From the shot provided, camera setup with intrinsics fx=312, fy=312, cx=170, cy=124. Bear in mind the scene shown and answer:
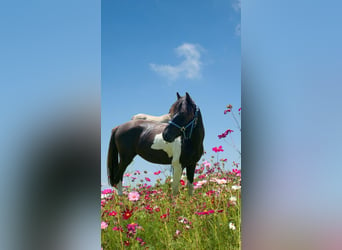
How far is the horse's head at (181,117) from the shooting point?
1.61 m

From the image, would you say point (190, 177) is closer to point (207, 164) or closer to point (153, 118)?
point (207, 164)

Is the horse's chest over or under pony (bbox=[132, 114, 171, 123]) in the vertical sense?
under

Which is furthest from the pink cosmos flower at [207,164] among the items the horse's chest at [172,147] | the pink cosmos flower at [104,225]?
the pink cosmos flower at [104,225]

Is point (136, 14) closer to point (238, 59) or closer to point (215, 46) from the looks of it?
point (215, 46)

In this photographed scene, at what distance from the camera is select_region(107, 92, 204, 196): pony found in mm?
1614

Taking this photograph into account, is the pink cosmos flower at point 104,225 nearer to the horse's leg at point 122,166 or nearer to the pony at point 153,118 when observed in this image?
the horse's leg at point 122,166

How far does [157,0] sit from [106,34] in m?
0.33

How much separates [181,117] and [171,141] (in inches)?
5.4

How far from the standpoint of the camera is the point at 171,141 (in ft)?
5.40

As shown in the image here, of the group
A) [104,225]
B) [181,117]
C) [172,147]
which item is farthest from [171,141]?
[104,225]

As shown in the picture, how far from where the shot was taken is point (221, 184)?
63.6 inches

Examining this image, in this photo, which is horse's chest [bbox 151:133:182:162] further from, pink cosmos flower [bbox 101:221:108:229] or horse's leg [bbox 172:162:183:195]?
pink cosmos flower [bbox 101:221:108:229]

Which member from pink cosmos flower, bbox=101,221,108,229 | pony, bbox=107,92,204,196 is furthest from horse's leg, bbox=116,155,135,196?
pink cosmos flower, bbox=101,221,108,229

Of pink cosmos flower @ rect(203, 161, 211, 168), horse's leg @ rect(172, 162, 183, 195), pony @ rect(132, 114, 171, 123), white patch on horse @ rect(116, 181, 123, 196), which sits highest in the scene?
pony @ rect(132, 114, 171, 123)
